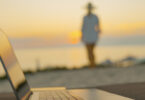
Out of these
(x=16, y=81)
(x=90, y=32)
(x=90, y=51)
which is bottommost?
(x=90, y=51)

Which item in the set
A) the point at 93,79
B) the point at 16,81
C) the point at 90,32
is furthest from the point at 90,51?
the point at 16,81

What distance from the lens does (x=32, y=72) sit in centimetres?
924

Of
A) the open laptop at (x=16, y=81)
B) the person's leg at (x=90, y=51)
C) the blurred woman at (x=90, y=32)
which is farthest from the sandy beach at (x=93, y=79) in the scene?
the open laptop at (x=16, y=81)

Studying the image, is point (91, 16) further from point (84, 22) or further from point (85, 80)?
point (85, 80)

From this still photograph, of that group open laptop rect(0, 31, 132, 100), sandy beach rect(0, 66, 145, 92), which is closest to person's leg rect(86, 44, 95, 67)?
sandy beach rect(0, 66, 145, 92)

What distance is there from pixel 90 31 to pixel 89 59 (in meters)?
0.79

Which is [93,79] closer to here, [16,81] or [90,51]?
[90,51]

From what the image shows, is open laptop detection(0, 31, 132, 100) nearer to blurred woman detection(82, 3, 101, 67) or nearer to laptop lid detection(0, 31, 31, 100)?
laptop lid detection(0, 31, 31, 100)

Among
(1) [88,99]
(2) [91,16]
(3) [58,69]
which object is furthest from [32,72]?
(1) [88,99]

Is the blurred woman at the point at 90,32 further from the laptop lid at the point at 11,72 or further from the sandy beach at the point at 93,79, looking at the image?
the laptop lid at the point at 11,72

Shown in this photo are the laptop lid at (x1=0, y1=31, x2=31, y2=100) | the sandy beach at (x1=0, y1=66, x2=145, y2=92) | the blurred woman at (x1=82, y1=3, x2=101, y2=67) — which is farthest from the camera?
the blurred woman at (x1=82, y1=3, x2=101, y2=67)

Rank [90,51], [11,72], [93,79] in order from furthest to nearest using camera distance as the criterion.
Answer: [90,51]
[93,79]
[11,72]

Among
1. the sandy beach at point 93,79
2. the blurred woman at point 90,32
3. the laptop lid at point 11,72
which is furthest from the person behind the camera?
the blurred woman at point 90,32

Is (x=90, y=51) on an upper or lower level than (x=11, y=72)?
lower
